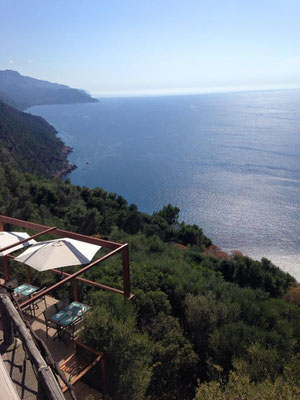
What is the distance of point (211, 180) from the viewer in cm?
5306

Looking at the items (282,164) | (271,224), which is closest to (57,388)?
(271,224)

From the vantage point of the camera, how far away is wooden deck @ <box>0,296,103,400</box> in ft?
8.85

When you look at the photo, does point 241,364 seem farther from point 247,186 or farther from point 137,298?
point 247,186

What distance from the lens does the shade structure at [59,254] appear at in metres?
5.05

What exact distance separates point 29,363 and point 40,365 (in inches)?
98.0

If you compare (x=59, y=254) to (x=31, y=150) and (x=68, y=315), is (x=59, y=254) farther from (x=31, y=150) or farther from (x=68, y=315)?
(x=31, y=150)

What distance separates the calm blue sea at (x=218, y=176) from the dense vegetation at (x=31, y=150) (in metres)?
4.13

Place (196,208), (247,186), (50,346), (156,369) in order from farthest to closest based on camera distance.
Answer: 1. (247,186)
2. (196,208)
3. (156,369)
4. (50,346)

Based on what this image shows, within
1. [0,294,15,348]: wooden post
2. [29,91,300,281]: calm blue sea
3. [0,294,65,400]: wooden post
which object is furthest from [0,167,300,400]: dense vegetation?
[29,91,300,281]: calm blue sea

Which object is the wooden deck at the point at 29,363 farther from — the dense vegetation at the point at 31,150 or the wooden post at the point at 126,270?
the dense vegetation at the point at 31,150

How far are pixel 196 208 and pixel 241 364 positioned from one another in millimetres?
39922

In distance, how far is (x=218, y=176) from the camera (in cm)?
5469

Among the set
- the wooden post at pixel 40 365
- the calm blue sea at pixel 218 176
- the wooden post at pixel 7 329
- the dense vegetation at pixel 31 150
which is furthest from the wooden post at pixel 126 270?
the dense vegetation at pixel 31 150

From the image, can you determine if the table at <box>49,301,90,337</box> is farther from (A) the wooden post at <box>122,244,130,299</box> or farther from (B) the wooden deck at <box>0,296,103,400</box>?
(A) the wooden post at <box>122,244,130,299</box>
